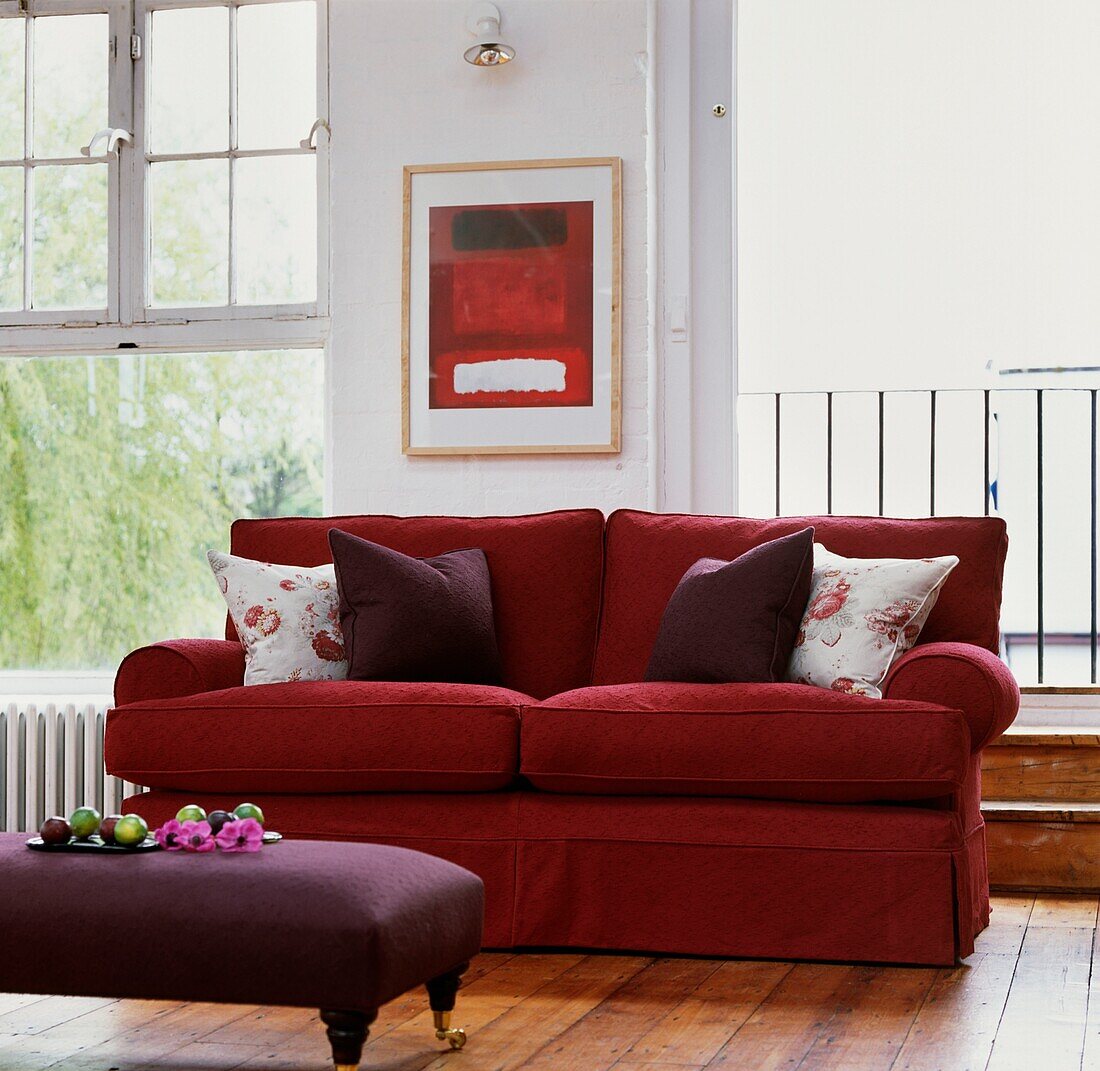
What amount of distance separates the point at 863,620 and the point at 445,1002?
1.31 meters

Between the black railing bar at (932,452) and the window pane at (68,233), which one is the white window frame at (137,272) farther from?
the black railing bar at (932,452)

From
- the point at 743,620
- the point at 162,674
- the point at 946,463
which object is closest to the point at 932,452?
the point at 946,463

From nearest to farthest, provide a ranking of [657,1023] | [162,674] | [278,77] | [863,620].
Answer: [657,1023] < [863,620] < [162,674] < [278,77]

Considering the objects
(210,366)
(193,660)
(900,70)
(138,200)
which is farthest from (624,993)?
(900,70)

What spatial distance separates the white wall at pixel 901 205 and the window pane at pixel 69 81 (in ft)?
7.77

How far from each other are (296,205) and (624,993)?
291 cm

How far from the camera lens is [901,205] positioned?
5.62 metres

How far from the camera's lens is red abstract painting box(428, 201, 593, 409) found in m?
4.32

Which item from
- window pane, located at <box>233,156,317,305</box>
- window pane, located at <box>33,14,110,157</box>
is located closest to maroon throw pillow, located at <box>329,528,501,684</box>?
window pane, located at <box>233,156,317,305</box>

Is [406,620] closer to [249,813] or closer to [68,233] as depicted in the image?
[249,813]

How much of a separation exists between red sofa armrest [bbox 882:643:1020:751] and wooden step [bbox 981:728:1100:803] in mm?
972

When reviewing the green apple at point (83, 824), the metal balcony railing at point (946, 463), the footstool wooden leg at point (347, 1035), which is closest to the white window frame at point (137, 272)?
the metal balcony railing at point (946, 463)

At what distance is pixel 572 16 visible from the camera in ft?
14.3

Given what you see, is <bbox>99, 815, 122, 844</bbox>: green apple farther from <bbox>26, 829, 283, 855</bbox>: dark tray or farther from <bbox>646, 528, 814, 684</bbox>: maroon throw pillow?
<bbox>646, 528, 814, 684</bbox>: maroon throw pillow
